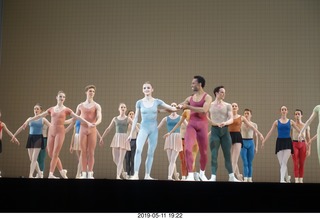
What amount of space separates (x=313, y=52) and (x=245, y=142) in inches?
105

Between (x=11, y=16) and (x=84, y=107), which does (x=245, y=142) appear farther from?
(x=11, y=16)

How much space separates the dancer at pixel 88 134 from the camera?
718cm

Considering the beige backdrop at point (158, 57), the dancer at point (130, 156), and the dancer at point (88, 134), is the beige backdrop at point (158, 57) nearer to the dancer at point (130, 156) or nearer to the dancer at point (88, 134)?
the dancer at point (130, 156)

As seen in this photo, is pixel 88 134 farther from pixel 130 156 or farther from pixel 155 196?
pixel 155 196

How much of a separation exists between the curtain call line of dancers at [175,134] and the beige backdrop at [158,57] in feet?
4.52

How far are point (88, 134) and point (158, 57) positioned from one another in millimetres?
2739

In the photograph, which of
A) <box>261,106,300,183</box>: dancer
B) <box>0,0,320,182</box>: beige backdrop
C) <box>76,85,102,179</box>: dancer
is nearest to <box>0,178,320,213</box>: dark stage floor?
<box>76,85,102,179</box>: dancer

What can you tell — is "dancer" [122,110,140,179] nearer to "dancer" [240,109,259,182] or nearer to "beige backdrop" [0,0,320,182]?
"beige backdrop" [0,0,320,182]

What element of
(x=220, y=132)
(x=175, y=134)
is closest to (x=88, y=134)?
(x=175, y=134)

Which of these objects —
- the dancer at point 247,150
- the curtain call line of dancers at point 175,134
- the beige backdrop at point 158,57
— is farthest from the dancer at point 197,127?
the beige backdrop at point 158,57

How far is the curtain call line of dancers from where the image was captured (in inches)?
268

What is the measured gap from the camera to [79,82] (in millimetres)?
9547

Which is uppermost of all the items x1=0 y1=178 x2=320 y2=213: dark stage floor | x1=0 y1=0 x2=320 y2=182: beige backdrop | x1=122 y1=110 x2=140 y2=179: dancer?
x1=0 y1=0 x2=320 y2=182: beige backdrop

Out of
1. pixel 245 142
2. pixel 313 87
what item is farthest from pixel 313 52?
pixel 245 142
